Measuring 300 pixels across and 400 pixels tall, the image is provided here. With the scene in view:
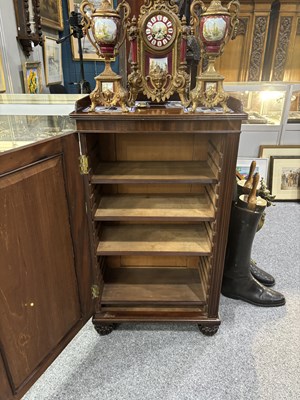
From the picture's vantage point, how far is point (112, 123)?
1.20 m

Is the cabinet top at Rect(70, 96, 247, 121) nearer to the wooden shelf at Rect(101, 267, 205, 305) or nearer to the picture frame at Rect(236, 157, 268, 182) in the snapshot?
the wooden shelf at Rect(101, 267, 205, 305)

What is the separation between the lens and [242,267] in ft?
6.06

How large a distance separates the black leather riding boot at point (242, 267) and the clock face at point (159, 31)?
96cm

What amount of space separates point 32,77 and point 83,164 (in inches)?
67.8

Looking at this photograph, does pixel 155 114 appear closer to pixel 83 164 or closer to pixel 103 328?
pixel 83 164

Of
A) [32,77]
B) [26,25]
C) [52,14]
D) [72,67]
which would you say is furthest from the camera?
[72,67]

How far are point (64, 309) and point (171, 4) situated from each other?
→ 56.3 inches

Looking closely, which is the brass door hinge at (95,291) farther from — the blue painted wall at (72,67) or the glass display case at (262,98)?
the blue painted wall at (72,67)

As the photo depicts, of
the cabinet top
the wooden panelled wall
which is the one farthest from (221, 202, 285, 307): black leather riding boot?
the wooden panelled wall

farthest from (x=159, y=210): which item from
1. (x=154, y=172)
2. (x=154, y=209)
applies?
(x=154, y=172)

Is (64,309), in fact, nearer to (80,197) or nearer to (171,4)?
(80,197)

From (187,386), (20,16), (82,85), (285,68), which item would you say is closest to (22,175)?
(187,386)

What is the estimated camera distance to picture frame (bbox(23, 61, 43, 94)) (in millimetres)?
2432

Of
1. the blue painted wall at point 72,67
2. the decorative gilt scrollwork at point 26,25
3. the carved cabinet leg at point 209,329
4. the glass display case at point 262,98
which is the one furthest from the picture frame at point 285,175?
the decorative gilt scrollwork at point 26,25
